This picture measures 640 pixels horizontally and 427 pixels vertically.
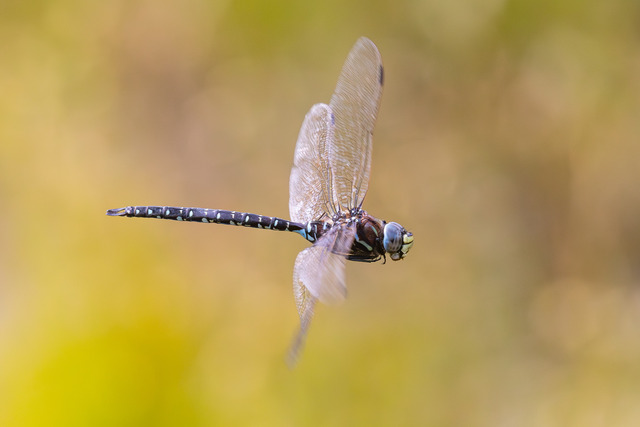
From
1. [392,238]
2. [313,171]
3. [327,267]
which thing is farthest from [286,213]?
[327,267]

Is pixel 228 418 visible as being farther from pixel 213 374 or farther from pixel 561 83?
pixel 561 83

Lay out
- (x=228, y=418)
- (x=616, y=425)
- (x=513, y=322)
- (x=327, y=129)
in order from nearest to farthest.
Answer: (x=327, y=129), (x=228, y=418), (x=616, y=425), (x=513, y=322)

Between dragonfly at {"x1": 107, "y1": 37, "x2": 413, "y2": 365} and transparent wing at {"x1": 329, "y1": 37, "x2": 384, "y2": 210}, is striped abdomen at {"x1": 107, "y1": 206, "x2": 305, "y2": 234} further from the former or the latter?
transparent wing at {"x1": 329, "y1": 37, "x2": 384, "y2": 210}

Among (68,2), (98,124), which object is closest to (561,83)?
(98,124)

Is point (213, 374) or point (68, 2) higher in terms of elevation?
point (68, 2)

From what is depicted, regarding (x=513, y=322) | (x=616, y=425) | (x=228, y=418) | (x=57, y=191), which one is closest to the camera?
(x=228, y=418)

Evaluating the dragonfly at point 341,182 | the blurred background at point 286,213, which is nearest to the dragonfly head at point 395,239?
the dragonfly at point 341,182

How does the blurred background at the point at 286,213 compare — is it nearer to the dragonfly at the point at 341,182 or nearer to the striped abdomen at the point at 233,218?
the striped abdomen at the point at 233,218
